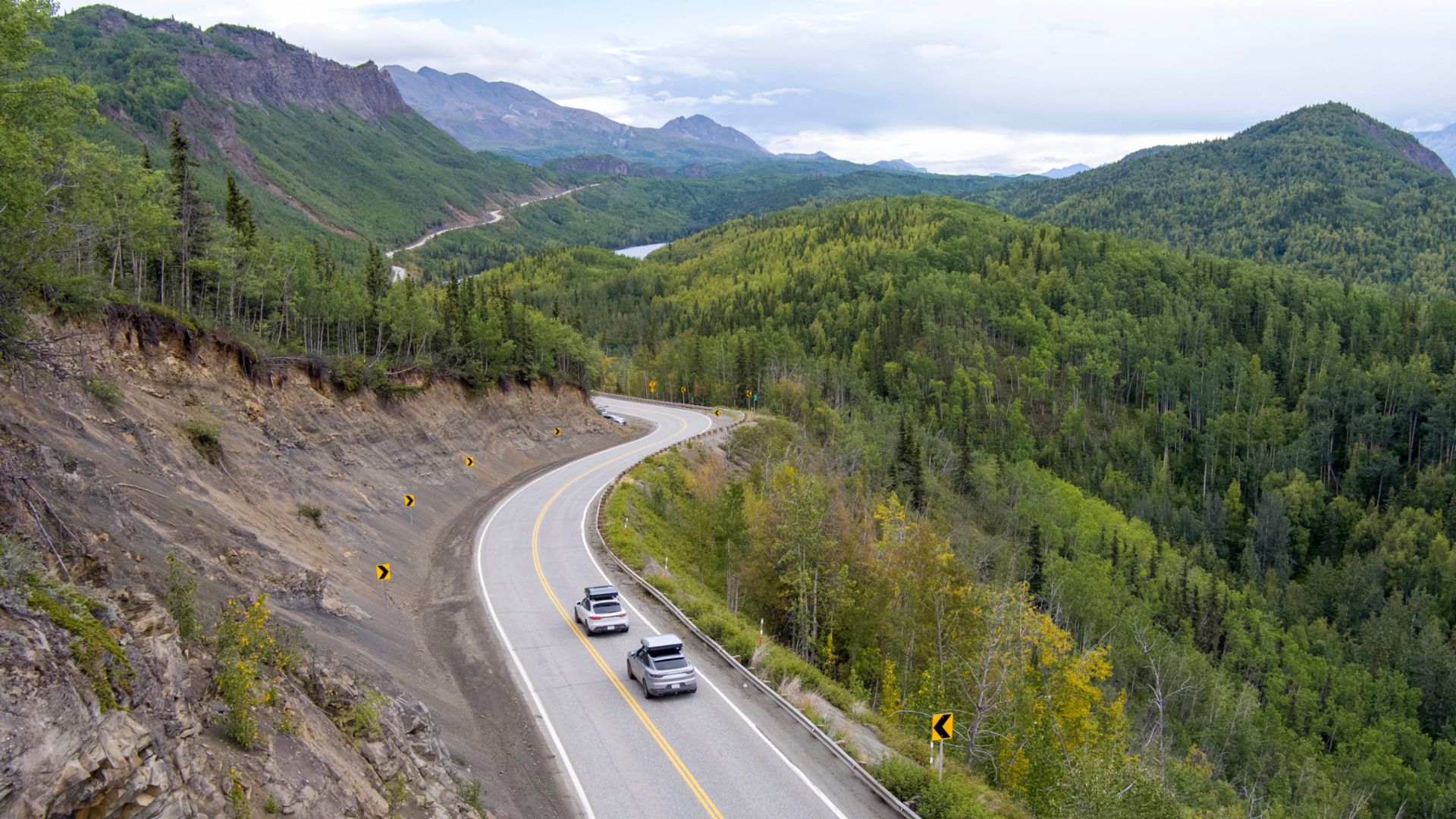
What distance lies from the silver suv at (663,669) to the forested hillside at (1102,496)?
9386 mm

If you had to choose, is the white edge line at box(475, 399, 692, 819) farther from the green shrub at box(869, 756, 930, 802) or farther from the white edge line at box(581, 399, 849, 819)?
the green shrub at box(869, 756, 930, 802)

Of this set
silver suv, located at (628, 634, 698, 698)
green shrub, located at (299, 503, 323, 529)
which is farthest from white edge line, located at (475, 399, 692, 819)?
green shrub, located at (299, 503, 323, 529)

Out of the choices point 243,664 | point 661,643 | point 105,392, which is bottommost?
point 661,643

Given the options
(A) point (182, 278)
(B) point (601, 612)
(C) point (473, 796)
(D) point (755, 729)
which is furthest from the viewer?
(A) point (182, 278)

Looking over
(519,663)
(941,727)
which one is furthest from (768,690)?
(519,663)

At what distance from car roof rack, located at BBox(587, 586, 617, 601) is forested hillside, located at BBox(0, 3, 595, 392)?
16583 mm

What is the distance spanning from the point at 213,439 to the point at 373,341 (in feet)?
114

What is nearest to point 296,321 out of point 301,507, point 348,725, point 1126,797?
point 301,507

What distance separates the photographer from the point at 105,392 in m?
23.5

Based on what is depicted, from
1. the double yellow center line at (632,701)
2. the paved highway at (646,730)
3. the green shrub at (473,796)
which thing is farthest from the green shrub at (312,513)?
the green shrub at (473,796)

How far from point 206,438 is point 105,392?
5.04m

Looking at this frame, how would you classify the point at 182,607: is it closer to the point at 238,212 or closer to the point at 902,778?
the point at 902,778

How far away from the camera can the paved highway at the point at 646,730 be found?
687 inches

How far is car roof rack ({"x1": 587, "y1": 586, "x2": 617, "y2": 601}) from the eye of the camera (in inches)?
1103
